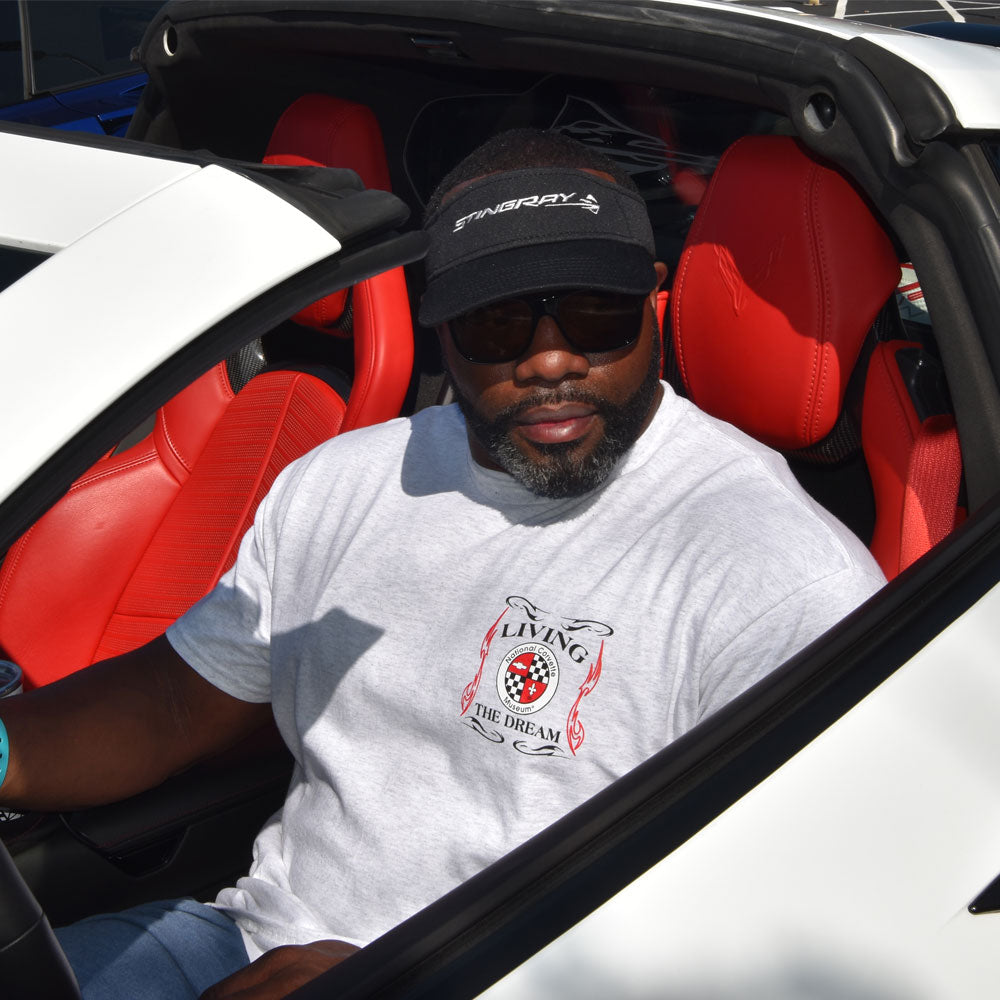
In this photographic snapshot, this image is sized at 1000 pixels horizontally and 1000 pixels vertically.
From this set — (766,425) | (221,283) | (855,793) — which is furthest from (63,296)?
(766,425)

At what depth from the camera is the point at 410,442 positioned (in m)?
1.72

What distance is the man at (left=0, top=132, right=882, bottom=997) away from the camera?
4.19 feet

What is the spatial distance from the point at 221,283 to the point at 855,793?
0.65 metres

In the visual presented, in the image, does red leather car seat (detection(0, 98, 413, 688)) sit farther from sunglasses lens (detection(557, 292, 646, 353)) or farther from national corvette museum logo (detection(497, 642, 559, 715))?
national corvette museum logo (detection(497, 642, 559, 715))

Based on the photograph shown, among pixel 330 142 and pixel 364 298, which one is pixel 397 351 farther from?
pixel 330 142

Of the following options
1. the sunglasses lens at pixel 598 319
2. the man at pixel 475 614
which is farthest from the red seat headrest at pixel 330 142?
the sunglasses lens at pixel 598 319

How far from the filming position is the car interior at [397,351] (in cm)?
145

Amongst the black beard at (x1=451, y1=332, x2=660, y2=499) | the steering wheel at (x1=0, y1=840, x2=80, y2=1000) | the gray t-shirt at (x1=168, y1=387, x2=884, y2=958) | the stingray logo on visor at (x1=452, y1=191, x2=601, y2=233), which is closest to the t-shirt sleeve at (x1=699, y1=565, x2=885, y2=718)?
the gray t-shirt at (x1=168, y1=387, x2=884, y2=958)

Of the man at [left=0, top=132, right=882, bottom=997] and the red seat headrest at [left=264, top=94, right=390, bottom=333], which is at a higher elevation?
the red seat headrest at [left=264, top=94, right=390, bottom=333]

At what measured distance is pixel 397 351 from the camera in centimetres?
208

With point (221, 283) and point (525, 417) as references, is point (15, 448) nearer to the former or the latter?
point (221, 283)

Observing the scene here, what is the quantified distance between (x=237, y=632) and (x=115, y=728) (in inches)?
8.5

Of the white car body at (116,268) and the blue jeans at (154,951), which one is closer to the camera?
the white car body at (116,268)

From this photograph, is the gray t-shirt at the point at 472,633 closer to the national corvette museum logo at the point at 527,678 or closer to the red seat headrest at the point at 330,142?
the national corvette museum logo at the point at 527,678
